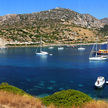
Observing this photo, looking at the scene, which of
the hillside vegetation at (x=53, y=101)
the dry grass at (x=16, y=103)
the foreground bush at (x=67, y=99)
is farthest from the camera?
the foreground bush at (x=67, y=99)

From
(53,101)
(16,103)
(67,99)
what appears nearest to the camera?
(16,103)

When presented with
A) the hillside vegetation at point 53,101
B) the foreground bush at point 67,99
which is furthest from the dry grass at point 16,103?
the foreground bush at point 67,99

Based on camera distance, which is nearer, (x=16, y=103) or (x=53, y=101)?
(x=16, y=103)

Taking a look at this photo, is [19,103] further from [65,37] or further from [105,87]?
A: [65,37]

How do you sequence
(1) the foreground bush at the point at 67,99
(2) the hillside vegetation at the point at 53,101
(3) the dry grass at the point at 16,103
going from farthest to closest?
(1) the foreground bush at the point at 67,99, (2) the hillside vegetation at the point at 53,101, (3) the dry grass at the point at 16,103

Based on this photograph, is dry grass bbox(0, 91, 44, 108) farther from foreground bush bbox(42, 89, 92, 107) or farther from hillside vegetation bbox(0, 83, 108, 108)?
foreground bush bbox(42, 89, 92, 107)

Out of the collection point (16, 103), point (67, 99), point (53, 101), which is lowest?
point (53, 101)

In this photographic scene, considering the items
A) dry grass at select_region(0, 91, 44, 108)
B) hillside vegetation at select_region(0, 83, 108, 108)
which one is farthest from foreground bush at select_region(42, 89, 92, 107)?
dry grass at select_region(0, 91, 44, 108)

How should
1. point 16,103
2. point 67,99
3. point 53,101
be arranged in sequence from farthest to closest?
point 53,101
point 67,99
point 16,103

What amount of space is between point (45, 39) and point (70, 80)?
5638 inches

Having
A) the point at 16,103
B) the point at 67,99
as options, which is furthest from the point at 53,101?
the point at 16,103

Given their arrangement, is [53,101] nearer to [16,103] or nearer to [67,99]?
[67,99]

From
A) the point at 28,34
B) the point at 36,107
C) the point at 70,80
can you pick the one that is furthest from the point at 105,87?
the point at 28,34

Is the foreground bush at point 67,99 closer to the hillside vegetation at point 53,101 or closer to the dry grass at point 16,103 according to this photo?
the hillside vegetation at point 53,101
